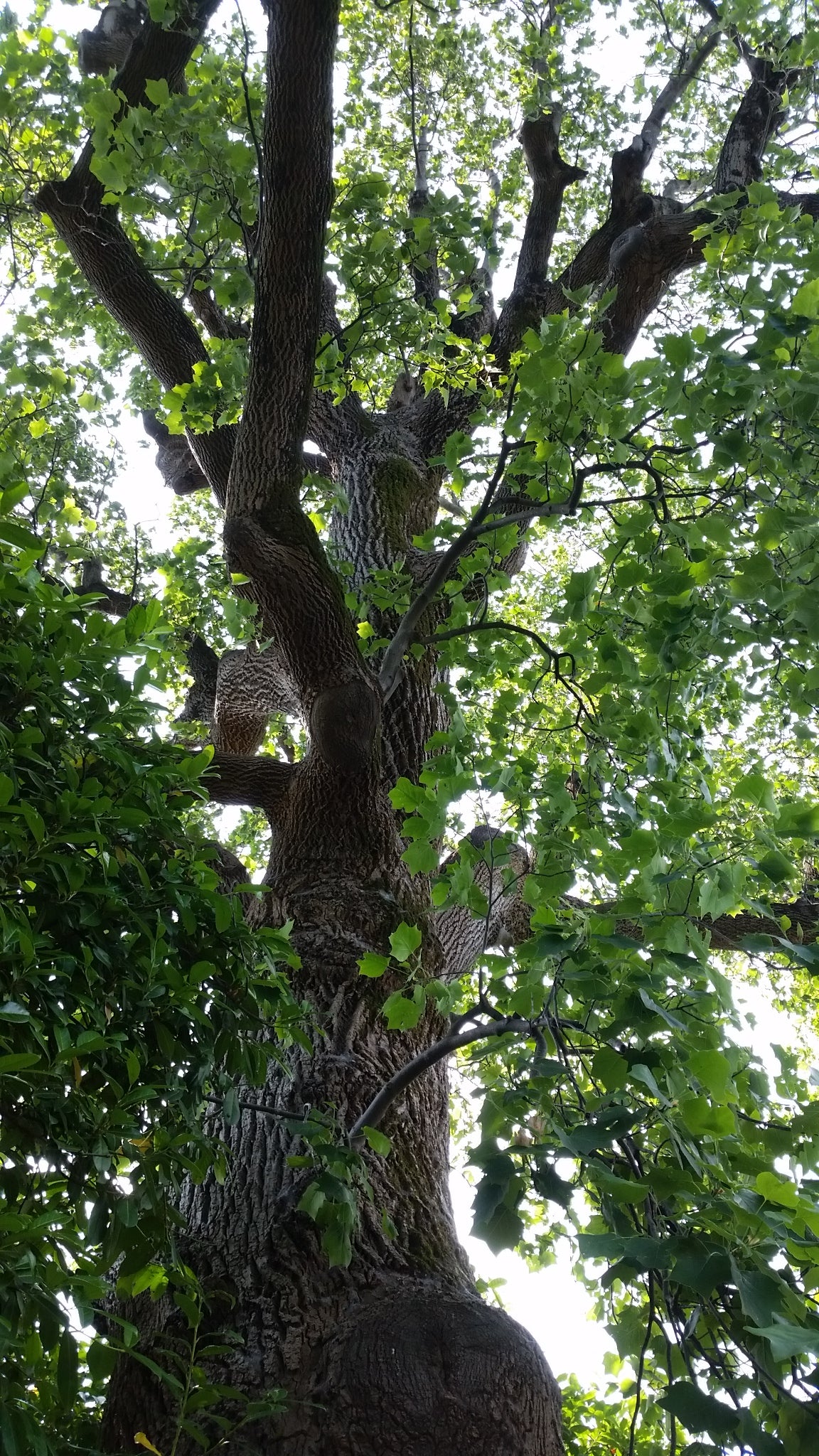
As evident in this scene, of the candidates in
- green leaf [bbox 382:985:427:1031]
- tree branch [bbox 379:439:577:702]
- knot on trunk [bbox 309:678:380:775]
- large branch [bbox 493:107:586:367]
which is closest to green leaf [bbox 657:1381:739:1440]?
green leaf [bbox 382:985:427:1031]

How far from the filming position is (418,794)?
2.28m

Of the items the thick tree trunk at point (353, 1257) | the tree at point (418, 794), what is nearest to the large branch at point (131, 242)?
the tree at point (418, 794)

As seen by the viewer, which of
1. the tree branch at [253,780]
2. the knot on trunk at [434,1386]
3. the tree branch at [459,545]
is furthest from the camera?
the tree branch at [253,780]

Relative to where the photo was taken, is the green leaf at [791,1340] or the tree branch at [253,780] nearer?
the green leaf at [791,1340]

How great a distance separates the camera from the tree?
1560 mm

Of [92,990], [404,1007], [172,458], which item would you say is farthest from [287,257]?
[172,458]

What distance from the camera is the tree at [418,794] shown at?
1560 millimetres

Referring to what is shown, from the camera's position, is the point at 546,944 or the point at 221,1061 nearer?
the point at 546,944

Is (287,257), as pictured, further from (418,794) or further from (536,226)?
(536,226)

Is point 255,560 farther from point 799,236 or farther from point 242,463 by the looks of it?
point 799,236

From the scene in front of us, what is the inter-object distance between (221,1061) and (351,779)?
6.39 feet

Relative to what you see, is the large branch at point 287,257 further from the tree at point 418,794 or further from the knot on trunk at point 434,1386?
the knot on trunk at point 434,1386

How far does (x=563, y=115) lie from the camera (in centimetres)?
706

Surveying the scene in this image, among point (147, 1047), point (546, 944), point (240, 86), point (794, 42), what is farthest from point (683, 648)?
point (794, 42)
